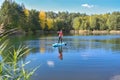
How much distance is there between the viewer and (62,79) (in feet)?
55.2

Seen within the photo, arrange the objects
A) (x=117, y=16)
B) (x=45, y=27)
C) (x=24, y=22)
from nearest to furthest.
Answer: (x=24, y=22) < (x=45, y=27) < (x=117, y=16)

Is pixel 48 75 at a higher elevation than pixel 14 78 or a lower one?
lower

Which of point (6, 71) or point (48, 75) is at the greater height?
point (6, 71)

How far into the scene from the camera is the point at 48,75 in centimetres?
1797

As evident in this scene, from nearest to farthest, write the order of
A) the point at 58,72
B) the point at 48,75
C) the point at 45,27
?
the point at 48,75, the point at 58,72, the point at 45,27

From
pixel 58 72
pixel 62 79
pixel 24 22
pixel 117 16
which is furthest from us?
pixel 117 16

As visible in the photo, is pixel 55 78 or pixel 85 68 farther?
pixel 85 68

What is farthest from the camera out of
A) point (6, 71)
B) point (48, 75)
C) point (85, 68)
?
point (85, 68)

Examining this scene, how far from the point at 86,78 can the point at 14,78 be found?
11209 millimetres

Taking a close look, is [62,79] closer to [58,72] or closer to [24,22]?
[58,72]

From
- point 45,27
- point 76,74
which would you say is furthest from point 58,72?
point 45,27

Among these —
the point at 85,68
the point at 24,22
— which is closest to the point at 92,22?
the point at 24,22

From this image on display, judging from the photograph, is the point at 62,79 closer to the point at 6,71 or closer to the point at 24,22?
the point at 6,71

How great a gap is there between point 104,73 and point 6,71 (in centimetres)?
1368
